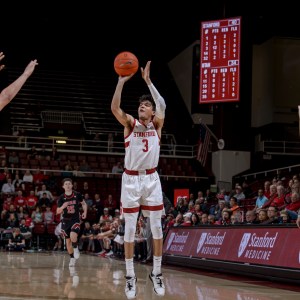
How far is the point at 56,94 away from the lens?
33.7 metres

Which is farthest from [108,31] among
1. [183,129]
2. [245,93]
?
[245,93]

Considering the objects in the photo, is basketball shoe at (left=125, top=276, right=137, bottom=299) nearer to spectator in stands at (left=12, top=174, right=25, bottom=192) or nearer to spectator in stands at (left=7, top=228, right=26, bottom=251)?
spectator in stands at (left=7, top=228, right=26, bottom=251)

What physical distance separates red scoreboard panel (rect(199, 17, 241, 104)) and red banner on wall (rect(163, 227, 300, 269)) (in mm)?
7613

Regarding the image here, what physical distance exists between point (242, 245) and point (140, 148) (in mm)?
4697

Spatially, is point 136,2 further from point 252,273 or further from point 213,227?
point 252,273

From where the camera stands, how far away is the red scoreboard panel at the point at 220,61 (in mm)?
21391

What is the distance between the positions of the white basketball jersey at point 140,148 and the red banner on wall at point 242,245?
338cm

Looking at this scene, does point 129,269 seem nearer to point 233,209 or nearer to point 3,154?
point 233,209

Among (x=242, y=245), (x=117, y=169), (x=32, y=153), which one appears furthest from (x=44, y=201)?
(x=242, y=245)

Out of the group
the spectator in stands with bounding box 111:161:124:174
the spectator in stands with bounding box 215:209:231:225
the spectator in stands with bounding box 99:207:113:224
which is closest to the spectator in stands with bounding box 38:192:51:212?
the spectator in stands with bounding box 99:207:113:224

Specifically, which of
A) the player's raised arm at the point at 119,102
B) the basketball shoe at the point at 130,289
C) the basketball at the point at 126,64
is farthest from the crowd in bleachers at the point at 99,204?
the basketball at the point at 126,64

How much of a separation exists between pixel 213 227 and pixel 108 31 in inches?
990

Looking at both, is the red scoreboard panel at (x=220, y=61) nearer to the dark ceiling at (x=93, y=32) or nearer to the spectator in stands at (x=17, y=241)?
the dark ceiling at (x=93, y=32)

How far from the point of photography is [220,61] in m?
21.7
